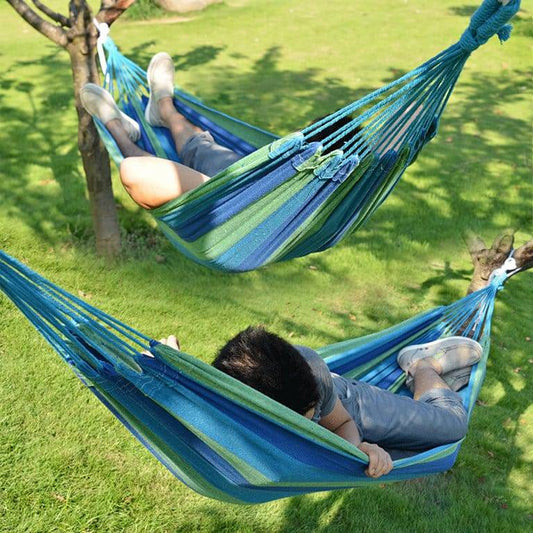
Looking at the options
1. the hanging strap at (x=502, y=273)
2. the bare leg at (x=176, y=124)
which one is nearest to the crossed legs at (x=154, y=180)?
the bare leg at (x=176, y=124)

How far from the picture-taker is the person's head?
5.44 feet

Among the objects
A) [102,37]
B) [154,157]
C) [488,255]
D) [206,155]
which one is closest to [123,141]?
[206,155]

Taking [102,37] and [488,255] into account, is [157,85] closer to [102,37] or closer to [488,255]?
[102,37]

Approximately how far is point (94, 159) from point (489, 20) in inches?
74.8

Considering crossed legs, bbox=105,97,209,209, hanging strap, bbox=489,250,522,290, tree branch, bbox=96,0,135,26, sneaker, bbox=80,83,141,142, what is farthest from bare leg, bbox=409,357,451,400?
tree branch, bbox=96,0,135,26

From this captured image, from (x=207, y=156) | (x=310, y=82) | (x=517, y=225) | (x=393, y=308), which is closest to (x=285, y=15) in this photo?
(x=310, y=82)

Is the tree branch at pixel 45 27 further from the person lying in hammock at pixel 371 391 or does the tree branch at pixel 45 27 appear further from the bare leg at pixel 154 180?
the person lying in hammock at pixel 371 391

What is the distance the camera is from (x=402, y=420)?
192 centimetres

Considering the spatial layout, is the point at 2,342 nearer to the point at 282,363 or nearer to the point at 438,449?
the point at 282,363

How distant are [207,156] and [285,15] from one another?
6.61 m

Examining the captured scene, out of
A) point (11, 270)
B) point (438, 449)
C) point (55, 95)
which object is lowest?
point (55, 95)

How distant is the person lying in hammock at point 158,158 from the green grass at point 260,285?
2.53 ft

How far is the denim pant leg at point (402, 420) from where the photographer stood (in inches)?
75.0

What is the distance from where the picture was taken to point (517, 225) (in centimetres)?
446
